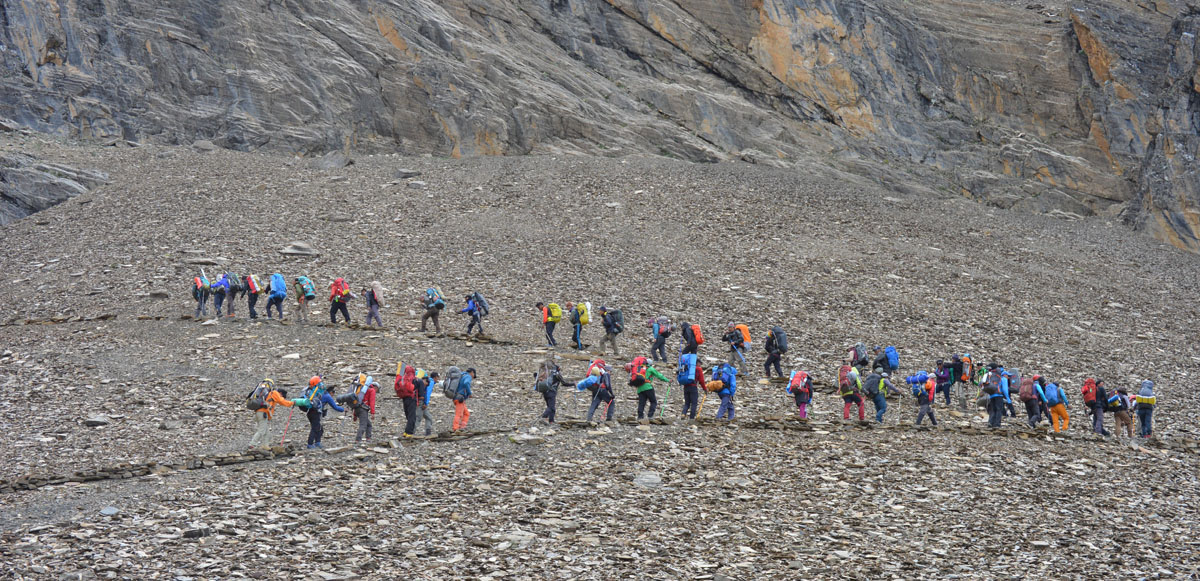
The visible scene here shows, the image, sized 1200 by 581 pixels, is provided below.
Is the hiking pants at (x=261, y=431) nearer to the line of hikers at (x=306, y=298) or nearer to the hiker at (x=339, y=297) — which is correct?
the line of hikers at (x=306, y=298)

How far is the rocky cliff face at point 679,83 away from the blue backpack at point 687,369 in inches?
1427

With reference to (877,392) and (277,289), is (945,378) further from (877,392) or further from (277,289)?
(277,289)

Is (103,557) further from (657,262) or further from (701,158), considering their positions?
(701,158)

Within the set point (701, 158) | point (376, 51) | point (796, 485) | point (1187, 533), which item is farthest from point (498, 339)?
point (376, 51)

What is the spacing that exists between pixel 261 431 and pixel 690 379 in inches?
287

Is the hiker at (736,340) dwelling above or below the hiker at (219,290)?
below

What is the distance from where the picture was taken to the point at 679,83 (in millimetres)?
60094

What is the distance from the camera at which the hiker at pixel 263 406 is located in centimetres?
1541

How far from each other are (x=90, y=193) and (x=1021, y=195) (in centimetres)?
4810

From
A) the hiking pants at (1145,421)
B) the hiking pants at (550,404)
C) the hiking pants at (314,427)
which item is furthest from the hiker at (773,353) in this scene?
the hiking pants at (314,427)

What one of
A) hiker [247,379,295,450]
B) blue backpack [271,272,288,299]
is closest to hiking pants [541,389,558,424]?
hiker [247,379,295,450]

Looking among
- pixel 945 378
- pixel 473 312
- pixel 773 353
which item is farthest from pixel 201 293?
pixel 945 378

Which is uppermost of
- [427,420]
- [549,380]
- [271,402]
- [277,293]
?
[277,293]

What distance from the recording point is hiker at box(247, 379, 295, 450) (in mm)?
15414
